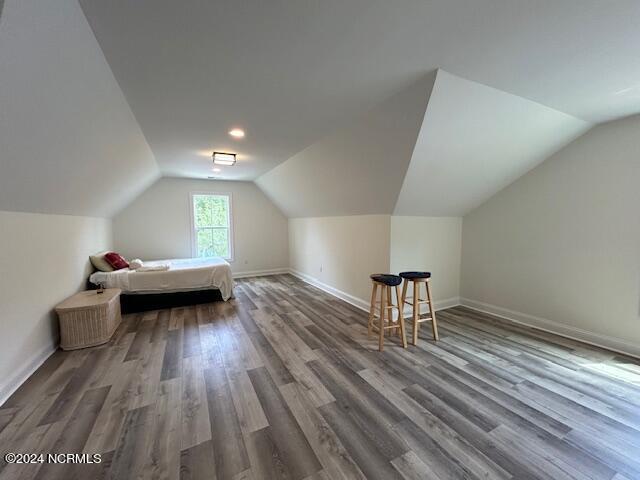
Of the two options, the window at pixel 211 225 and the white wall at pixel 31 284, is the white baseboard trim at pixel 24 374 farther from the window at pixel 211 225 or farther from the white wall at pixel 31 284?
the window at pixel 211 225

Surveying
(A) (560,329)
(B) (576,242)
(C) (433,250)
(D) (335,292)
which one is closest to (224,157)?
(D) (335,292)

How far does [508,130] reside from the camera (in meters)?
2.46

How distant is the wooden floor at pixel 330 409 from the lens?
53.5 inches

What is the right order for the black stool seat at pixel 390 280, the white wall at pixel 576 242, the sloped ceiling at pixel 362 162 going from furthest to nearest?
1. the black stool seat at pixel 390 280
2. the white wall at pixel 576 242
3. the sloped ceiling at pixel 362 162

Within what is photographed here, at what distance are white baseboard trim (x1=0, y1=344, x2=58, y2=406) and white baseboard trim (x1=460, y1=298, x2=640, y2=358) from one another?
16.4 feet

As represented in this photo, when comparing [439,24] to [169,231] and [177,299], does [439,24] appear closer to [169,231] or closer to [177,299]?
[177,299]

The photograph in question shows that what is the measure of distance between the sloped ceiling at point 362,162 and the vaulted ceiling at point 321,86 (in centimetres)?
2

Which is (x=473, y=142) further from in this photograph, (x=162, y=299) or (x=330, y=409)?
(x=162, y=299)

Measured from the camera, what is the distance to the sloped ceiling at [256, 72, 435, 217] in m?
2.16

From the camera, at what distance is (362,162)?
2.93 metres

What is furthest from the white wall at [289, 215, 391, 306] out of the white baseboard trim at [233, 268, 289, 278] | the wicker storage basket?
the wicker storage basket

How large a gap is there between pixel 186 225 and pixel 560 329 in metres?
6.47

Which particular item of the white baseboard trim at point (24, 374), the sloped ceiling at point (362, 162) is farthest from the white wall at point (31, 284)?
the sloped ceiling at point (362, 162)

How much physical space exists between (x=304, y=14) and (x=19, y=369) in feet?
10.7
